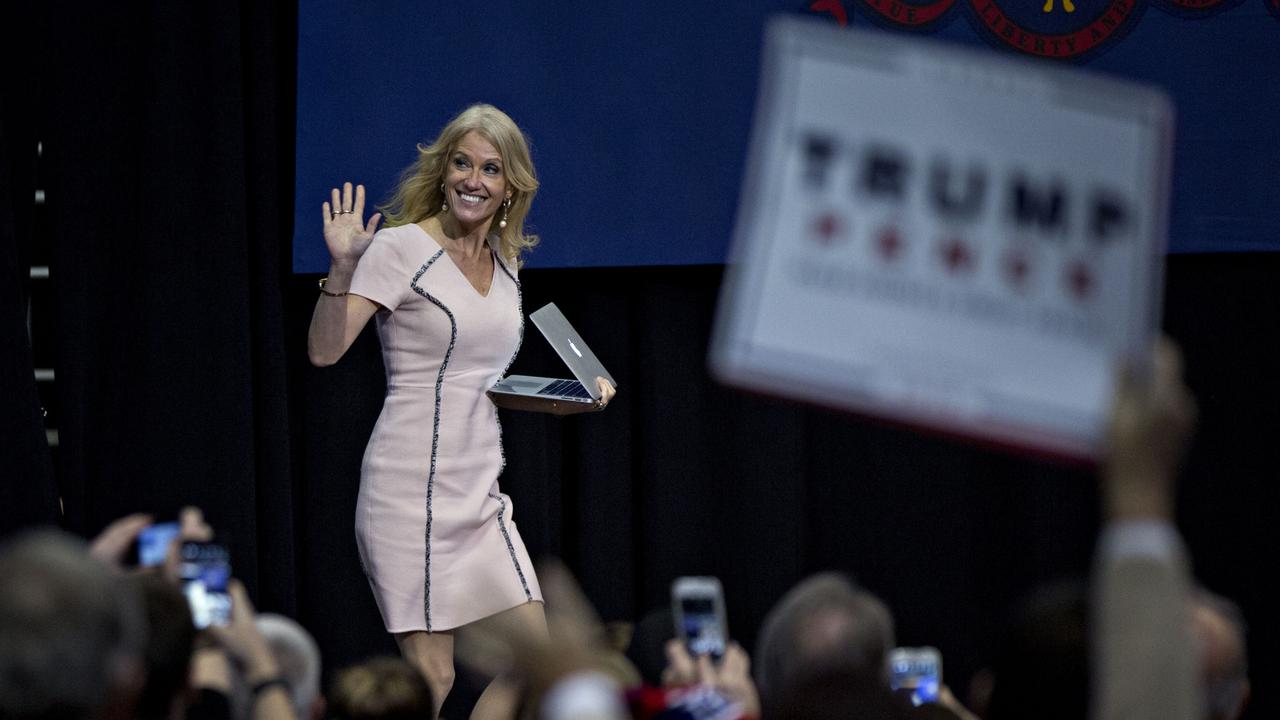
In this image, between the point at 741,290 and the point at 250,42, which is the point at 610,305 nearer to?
the point at 250,42

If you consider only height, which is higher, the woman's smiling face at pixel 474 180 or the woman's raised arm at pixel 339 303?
the woman's smiling face at pixel 474 180

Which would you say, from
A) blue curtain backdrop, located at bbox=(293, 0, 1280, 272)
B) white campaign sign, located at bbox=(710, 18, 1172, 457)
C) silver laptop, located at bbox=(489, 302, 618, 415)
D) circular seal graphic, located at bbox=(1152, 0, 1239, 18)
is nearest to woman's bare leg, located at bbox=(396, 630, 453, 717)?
silver laptop, located at bbox=(489, 302, 618, 415)

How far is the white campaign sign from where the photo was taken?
4.72 ft

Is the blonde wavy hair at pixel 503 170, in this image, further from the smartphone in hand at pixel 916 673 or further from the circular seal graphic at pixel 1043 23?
the circular seal graphic at pixel 1043 23

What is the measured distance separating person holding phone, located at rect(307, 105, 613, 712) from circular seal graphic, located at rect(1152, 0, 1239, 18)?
82.4 inches

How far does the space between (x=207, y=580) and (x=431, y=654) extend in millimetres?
1713

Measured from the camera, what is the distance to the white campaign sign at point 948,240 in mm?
1439

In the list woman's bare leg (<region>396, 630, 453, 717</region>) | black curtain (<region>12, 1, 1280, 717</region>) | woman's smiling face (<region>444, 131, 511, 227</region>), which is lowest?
woman's bare leg (<region>396, 630, 453, 717</region>)

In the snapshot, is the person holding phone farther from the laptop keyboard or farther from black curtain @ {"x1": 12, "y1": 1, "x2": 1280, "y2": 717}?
black curtain @ {"x1": 12, "y1": 1, "x2": 1280, "y2": 717}

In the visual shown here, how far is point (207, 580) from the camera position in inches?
68.5

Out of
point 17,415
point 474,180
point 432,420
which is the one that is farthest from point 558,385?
point 17,415

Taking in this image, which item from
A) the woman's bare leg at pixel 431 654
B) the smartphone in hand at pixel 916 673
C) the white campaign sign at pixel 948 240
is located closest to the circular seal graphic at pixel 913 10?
the smartphone in hand at pixel 916 673

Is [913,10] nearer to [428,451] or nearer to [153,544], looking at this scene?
[428,451]

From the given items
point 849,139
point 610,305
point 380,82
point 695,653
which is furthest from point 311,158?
point 849,139
